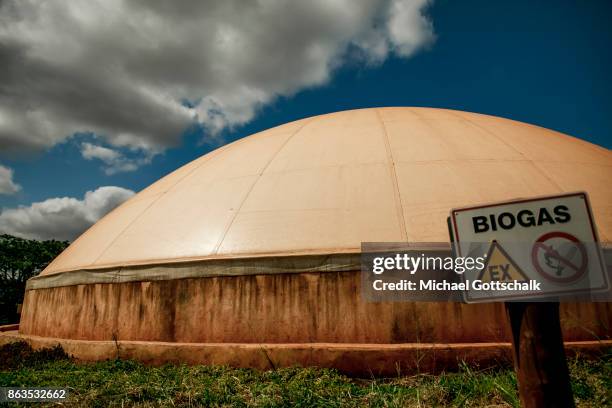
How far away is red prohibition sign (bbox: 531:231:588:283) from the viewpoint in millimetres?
1799

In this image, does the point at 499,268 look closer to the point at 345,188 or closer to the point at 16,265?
the point at 345,188

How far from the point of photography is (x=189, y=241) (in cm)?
726

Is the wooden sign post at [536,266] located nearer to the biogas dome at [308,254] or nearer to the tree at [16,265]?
the biogas dome at [308,254]

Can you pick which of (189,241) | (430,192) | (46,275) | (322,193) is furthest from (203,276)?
(46,275)

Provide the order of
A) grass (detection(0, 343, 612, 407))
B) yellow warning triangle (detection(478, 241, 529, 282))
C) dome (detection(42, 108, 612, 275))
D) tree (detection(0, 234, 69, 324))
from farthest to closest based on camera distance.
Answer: tree (detection(0, 234, 69, 324)) → dome (detection(42, 108, 612, 275)) → grass (detection(0, 343, 612, 407)) → yellow warning triangle (detection(478, 241, 529, 282))

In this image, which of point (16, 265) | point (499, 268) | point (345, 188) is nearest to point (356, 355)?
point (345, 188)

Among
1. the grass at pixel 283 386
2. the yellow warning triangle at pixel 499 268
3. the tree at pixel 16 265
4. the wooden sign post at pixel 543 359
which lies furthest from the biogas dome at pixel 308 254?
the tree at pixel 16 265

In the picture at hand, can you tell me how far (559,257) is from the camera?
1846 mm

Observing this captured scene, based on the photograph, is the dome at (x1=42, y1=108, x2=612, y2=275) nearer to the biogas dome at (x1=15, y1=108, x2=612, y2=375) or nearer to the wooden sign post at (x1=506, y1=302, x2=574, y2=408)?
the biogas dome at (x1=15, y1=108, x2=612, y2=375)

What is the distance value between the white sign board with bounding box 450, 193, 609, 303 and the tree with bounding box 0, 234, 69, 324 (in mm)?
36410

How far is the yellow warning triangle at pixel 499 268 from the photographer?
1949 mm

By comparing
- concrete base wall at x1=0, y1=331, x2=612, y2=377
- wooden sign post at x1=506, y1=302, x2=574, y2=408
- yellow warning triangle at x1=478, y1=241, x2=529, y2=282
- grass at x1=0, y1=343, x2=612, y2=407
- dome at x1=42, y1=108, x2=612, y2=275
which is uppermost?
dome at x1=42, y1=108, x2=612, y2=275

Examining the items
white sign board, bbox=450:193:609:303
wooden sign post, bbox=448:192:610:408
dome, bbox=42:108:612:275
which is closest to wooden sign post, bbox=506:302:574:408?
wooden sign post, bbox=448:192:610:408

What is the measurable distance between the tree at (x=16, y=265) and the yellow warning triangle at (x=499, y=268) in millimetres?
36436
